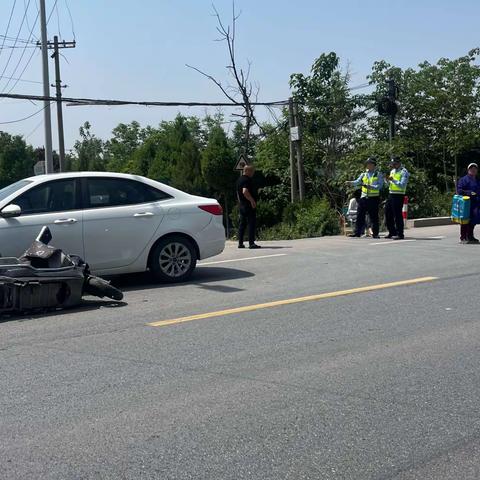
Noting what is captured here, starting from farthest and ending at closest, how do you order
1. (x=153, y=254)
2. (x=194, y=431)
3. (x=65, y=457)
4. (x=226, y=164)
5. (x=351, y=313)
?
(x=226, y=164), (x=153, y=254), (x=351, y=313), (x=194, y=431), (x=65, y=457)

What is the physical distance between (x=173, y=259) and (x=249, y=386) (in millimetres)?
4881

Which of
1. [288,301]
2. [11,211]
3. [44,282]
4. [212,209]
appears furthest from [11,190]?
[288,301]

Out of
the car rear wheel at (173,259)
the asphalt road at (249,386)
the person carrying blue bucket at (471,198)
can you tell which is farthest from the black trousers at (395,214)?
the car rear wheel at (173,259)

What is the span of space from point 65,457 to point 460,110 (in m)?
26.3

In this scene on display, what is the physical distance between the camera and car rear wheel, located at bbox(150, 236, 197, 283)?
31.9 ft

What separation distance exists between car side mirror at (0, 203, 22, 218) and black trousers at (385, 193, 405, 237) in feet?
29.2

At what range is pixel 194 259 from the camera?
9.99m

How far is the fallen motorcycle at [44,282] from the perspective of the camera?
25.0 feet

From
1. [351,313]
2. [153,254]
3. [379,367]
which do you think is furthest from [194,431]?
[153,254]

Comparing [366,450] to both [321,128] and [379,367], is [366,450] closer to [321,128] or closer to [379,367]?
[379,367]

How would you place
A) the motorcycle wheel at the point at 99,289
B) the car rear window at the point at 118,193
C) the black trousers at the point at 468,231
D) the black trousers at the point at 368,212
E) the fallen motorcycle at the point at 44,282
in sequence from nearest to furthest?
1. the fallen motorcycle at the point at 44,282
2. the motorcycle wheel at the point at 99,289
3. the car rear window at the point at 118,193
4. the black trousers at the point at 468,231
5. the black trousers at the point at 368,212

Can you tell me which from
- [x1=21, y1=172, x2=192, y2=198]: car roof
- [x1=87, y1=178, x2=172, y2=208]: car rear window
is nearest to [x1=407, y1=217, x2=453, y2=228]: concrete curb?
[x1=21, y1=172, x2=192, y2=198]: car roof

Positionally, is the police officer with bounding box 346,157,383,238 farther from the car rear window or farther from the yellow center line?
the car rear window

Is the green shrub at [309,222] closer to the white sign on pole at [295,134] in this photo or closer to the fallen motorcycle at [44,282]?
the white sign on pole at [295,134]
